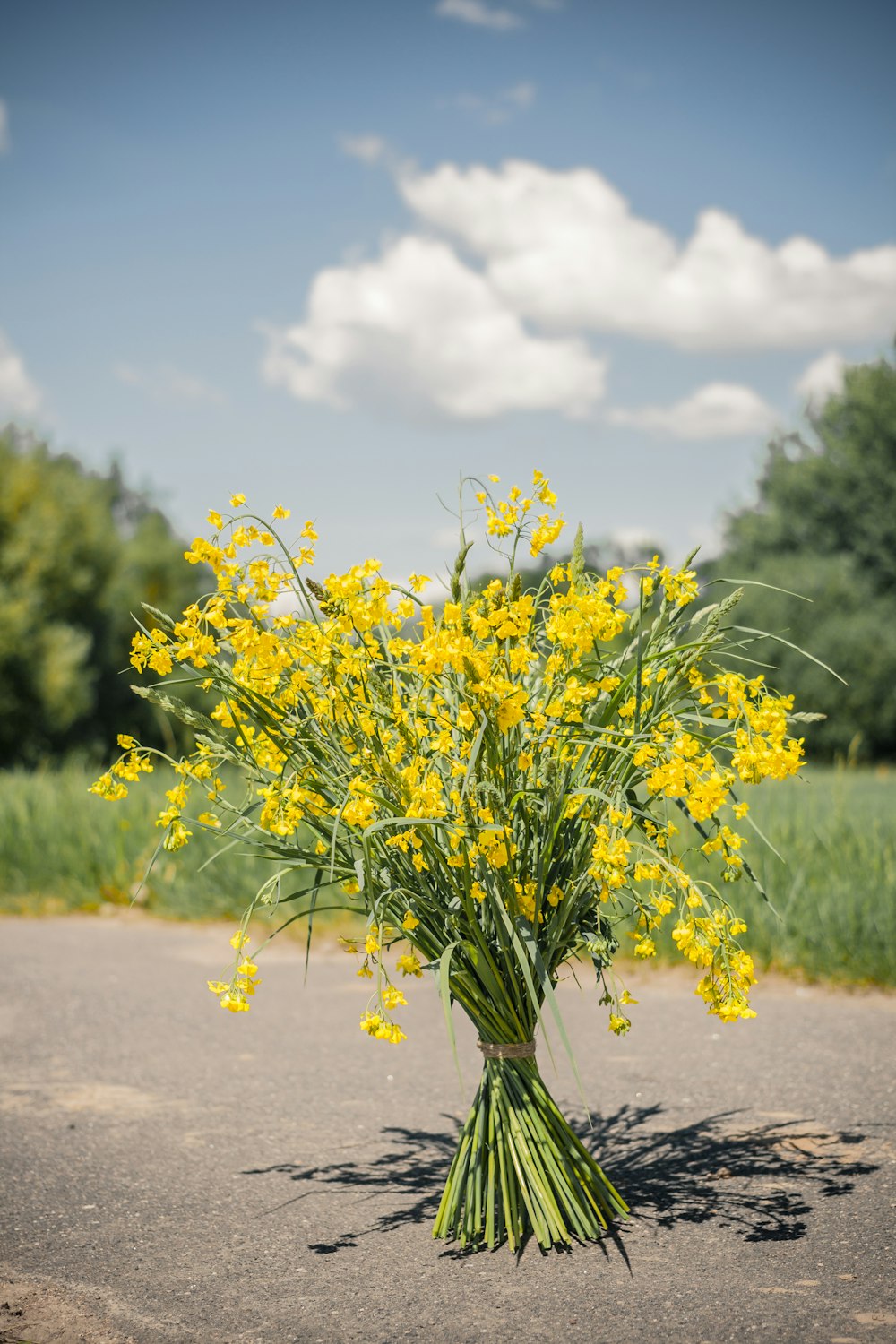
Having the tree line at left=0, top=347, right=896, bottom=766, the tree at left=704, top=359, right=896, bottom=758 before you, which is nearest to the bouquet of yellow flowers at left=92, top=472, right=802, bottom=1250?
the tree line at left=0, top=347, right=896, bottom=766

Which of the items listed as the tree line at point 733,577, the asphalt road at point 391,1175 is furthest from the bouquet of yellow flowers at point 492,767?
the tree line at point 733,577

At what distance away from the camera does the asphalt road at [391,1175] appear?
277 centimetres

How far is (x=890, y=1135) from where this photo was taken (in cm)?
402

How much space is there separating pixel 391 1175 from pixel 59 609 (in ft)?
56.0

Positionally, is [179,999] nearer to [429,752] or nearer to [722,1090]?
[722,1090]

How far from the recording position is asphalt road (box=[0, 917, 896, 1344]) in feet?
9.10

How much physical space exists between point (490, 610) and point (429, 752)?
0.40m

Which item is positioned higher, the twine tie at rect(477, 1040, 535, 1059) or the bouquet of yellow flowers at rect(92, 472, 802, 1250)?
the bouquet of yellow flowers at rect(92, 472, 802, 1250)

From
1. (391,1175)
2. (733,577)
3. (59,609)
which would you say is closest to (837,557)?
(733,577)

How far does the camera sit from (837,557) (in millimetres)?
30359

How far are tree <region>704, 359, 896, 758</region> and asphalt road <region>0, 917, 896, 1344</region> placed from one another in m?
20.9

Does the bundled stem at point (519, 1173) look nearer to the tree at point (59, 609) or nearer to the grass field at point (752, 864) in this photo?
the grass field at point (752, 864)

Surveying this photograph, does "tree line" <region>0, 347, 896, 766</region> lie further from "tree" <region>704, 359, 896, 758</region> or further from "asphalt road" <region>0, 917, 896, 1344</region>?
"asphalt road" <region>0, 917, 896, 1344</region>

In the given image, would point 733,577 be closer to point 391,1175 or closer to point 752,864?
point 752,864
